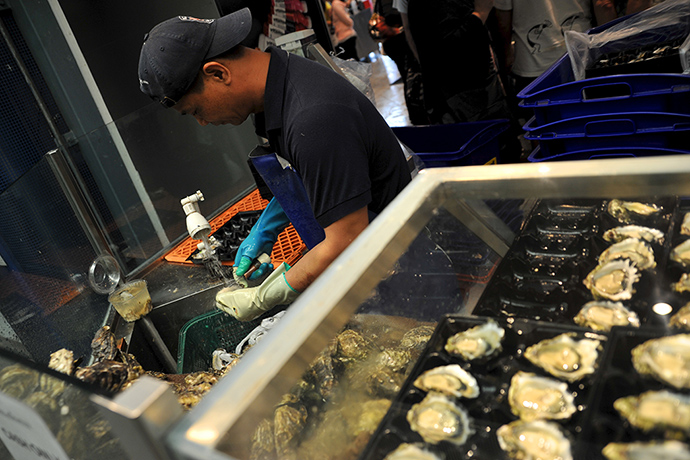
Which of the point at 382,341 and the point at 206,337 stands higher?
the point at 382,341

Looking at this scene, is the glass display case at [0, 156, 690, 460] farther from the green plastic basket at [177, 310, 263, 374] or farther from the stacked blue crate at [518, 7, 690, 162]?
the stacked blue crate at [518, 7, 690, 162]

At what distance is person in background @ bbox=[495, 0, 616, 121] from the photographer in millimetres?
3084

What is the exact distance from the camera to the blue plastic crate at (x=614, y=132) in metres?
1.90

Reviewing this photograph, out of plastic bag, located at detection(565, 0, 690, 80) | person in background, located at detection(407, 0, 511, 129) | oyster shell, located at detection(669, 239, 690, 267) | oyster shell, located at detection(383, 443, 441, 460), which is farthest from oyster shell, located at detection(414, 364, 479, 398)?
person in background, located at detection(407, 0, 511, 129)

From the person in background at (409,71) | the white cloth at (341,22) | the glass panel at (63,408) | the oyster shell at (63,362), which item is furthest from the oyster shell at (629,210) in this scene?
the white cloth at (341,22)

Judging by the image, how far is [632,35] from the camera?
7.55 ft

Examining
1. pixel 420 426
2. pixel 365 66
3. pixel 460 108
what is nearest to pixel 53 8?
pixel 365 66

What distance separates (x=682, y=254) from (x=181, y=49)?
1412 millimetres

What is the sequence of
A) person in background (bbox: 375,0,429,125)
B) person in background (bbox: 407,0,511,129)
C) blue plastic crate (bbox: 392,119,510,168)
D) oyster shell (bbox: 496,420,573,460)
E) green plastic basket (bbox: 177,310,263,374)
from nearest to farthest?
oyster shell (bbox: 496,420,573,460), green plastic basket (bbox: 177,310,263,374), blue plastic crate (bbox: 392,119,510,168), person in background (bbox: 407,0,511,129), person in background (bbox: 375,0,429,125)

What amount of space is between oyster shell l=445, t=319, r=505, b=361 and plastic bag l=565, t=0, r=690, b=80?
1.78 meters

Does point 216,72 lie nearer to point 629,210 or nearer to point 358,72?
point 629,210

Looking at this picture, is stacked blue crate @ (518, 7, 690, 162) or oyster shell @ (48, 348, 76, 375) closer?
oyster shell @ (48, 348, 76, 375)

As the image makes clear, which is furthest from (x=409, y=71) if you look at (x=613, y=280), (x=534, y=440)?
(x=534, y=440)

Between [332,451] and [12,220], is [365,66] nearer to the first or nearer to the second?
[12,220]
